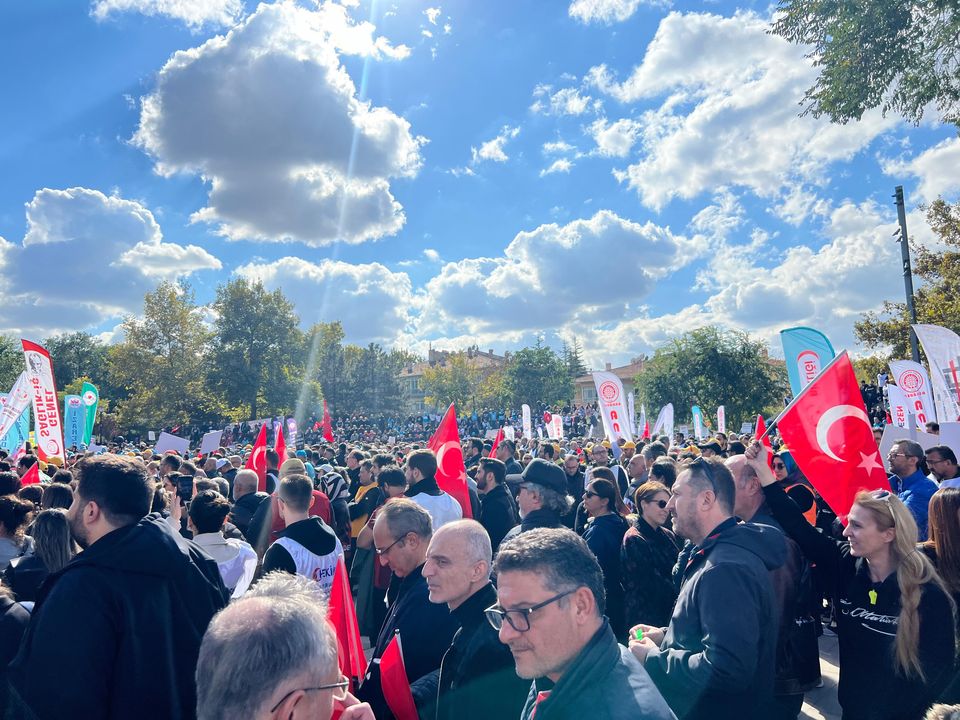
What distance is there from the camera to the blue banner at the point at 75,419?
1941cm

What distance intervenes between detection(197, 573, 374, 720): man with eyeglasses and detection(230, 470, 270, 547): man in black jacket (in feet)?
16.9

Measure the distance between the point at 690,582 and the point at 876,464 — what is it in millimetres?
2568

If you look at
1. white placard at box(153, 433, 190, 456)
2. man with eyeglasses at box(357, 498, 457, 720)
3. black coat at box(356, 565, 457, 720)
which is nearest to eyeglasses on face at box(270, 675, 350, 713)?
man with eyeglasses at box(357, 498, 457, 720)

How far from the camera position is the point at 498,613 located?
2041mm

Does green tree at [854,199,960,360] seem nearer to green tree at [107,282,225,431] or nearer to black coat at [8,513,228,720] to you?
black coat at [8,513,228,720]

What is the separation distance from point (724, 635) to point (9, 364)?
81558mm

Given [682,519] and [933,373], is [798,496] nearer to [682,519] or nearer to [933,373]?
[682,519]

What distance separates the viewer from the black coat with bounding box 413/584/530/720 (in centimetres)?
247

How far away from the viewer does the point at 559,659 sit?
1916 millimetres

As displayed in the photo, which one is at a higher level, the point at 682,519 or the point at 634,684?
the point at 682,519

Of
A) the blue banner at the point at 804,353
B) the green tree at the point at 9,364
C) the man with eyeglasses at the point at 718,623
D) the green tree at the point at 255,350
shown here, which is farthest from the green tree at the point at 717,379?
the green tree at the point at 9,364

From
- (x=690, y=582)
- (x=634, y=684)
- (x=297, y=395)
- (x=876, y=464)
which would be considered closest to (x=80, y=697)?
(x=634, y=684)

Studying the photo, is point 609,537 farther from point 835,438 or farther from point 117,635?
point 117,635

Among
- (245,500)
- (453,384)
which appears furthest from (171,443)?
(453,384)
